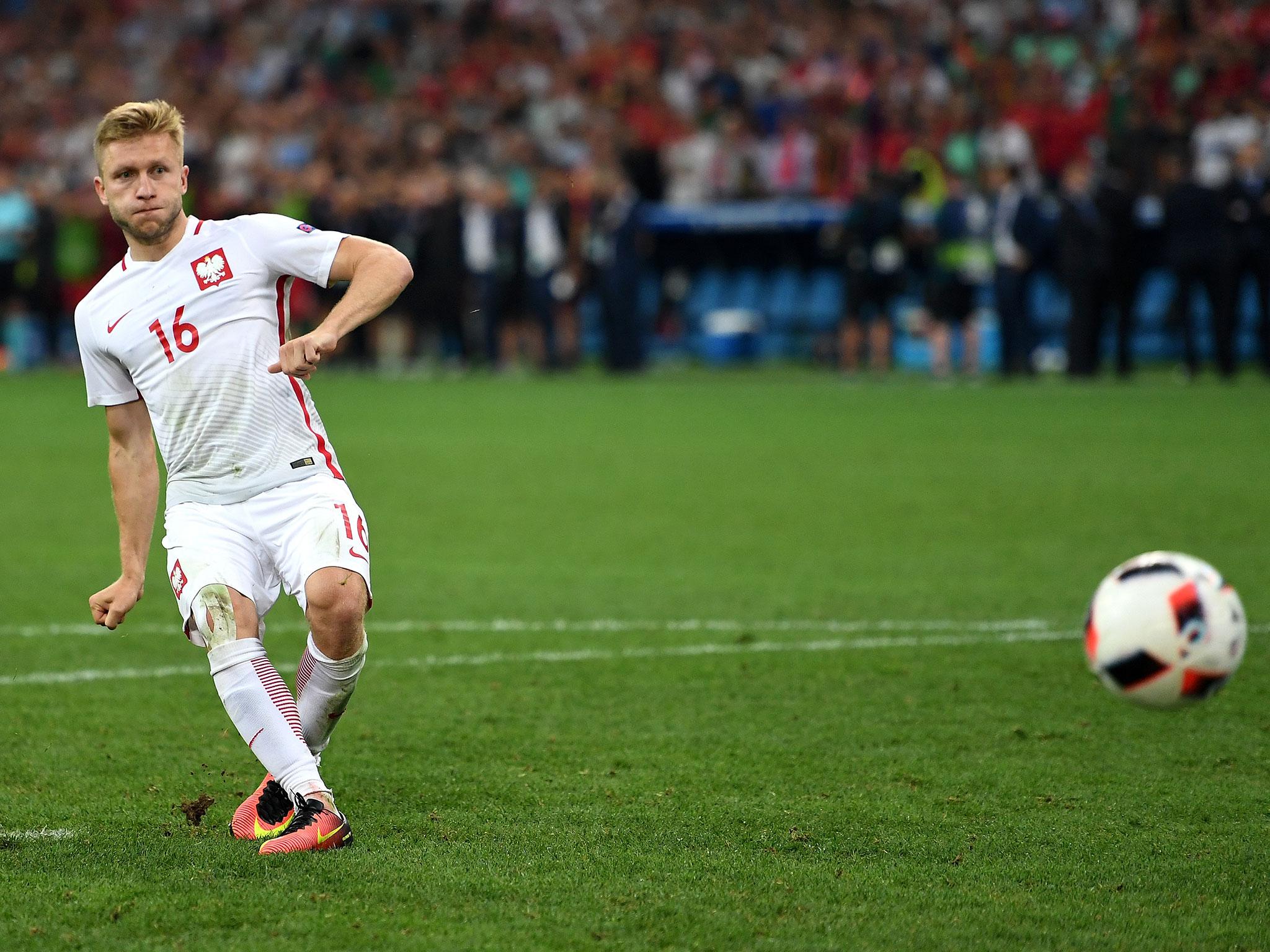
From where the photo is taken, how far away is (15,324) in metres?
25.9

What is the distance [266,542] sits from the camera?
4656 millimetres

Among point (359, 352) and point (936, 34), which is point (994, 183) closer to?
point (936, 34)

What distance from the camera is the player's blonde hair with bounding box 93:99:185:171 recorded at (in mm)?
4457

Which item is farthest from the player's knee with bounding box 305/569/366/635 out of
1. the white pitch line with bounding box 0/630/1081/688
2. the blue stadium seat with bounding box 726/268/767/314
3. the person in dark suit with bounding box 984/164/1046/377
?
the blue stadium seat with bounding box 726/268/767/314

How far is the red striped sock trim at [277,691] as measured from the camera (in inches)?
178

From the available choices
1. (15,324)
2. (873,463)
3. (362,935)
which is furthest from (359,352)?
(362,935)

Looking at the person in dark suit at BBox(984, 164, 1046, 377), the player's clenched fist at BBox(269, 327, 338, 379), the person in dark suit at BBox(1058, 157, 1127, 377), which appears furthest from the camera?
Answer: the person in dark suit at BBox(984, 164, 1046, 377)

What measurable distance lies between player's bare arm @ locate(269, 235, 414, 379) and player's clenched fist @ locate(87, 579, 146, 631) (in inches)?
27.8

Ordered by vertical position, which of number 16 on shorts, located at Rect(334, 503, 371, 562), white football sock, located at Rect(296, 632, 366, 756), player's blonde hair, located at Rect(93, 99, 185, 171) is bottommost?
white football sock, located at Rect(296, 632, 366, 756)

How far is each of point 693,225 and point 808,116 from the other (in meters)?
2.25

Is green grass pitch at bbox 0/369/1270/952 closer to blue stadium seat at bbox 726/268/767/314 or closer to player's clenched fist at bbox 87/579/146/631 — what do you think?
player's clenched fist at bbox 87/579/146/631

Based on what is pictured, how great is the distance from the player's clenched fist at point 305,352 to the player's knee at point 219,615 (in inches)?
24.6

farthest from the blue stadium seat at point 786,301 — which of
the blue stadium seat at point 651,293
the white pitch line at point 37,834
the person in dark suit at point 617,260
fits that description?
the white pitch line at point 37,834

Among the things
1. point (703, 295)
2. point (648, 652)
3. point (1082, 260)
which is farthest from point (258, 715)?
point (703, 295)
